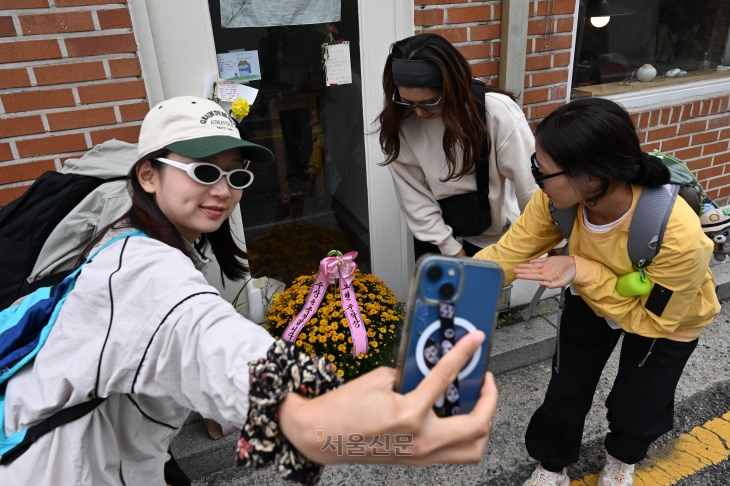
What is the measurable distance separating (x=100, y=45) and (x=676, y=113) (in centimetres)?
399

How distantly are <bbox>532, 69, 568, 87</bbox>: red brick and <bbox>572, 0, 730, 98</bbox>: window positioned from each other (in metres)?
0.38

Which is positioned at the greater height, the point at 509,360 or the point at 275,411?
the point at 275,411

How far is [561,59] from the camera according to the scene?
11.4 ft

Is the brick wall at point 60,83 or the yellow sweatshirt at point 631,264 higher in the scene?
the brick wall at point 60,83

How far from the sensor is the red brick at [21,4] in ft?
7.38

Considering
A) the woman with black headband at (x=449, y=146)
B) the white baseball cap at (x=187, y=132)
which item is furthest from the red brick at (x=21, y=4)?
the woman with black headband at (x=449, y=146)

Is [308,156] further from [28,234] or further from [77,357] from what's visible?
[77,357]

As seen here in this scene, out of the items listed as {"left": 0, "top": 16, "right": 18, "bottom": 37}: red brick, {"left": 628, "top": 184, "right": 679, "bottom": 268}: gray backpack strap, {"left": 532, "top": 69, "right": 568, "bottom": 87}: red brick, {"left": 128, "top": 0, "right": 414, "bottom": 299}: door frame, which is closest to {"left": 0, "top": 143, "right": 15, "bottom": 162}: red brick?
{"left": 0, "top": 16, "right": 18, "bottom": 37}: red brick

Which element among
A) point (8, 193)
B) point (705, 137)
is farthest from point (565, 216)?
point (705, 137)

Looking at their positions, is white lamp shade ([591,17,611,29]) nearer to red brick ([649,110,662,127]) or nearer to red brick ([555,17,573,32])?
red brick ([555,17,573,32])

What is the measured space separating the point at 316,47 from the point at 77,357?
8.24ft

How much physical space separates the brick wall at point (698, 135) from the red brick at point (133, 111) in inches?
131

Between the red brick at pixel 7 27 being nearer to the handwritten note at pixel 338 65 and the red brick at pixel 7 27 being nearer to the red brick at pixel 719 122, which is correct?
the handwritten note at pixel 338 65

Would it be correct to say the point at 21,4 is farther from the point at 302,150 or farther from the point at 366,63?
the point at 366,63
